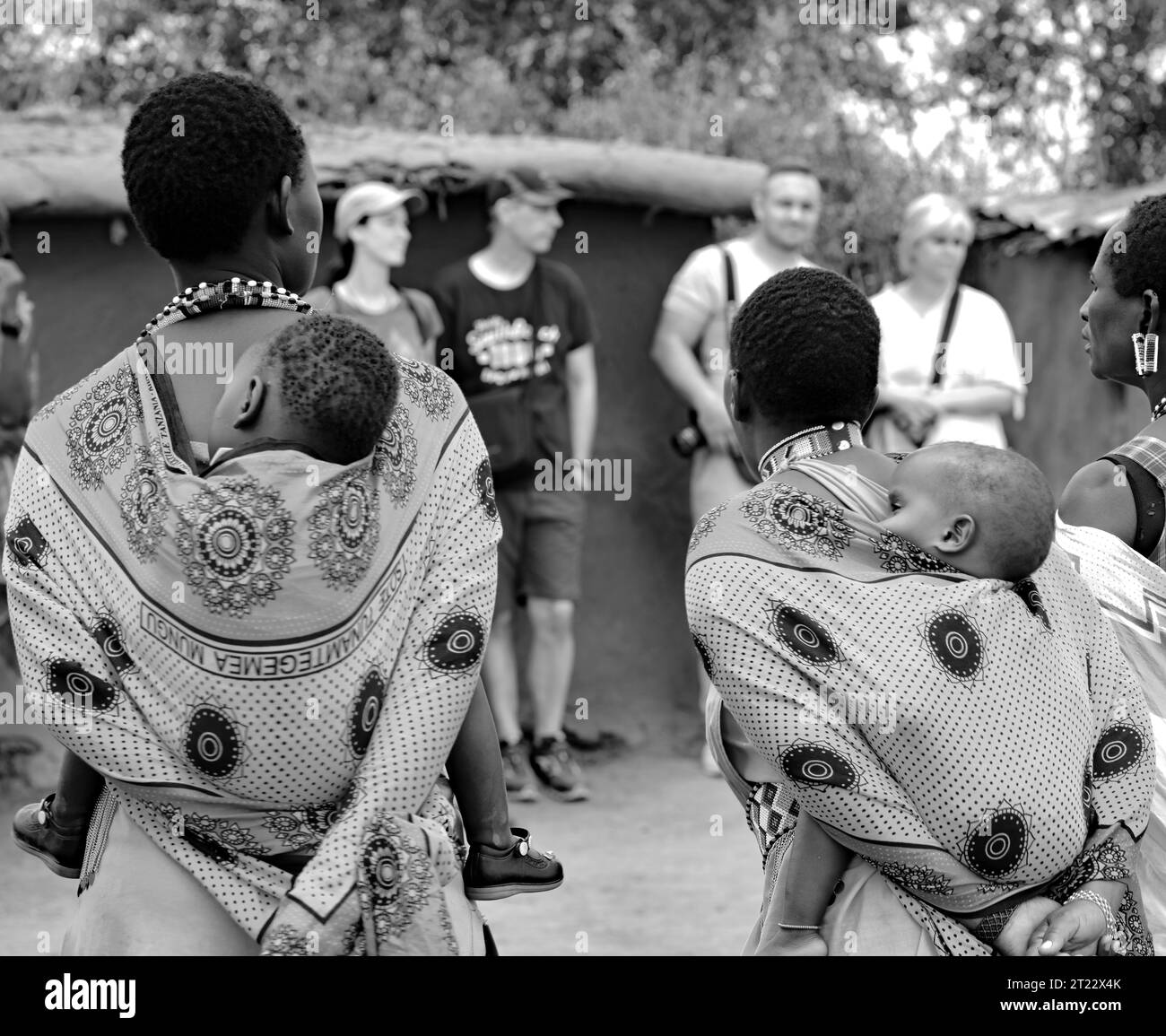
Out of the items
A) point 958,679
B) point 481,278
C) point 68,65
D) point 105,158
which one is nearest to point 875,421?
point 481,278

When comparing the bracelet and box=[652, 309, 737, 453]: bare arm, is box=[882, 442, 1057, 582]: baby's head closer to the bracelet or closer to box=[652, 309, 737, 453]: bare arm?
the bracelet

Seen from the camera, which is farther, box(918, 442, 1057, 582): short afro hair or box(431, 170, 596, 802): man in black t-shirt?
box(431, 170, 596, 802): man in black t-shirt

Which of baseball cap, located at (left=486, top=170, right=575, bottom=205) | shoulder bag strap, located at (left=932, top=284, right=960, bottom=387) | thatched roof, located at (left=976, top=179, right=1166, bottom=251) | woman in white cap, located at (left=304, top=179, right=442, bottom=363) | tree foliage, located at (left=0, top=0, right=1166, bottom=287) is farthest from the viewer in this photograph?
tree foliage, located at (left=0, top=0, right=1166, bottom=287)

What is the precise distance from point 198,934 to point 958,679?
1.06 meters

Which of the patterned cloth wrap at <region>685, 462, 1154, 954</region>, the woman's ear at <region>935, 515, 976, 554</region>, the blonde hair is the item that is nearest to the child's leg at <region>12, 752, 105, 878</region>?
the patterned cloth wrap at <region>685, 462, 1154, 954</region>

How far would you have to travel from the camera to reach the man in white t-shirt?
7074mm

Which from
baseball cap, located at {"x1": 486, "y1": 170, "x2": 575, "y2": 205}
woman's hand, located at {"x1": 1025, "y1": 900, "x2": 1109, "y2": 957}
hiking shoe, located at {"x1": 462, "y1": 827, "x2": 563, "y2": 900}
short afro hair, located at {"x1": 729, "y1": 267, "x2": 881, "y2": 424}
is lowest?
baseball cap, located at {"x1": 486, "y1": 170, "x2": 575, "y2": 205}

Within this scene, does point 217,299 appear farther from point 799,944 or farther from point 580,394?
point 580,394

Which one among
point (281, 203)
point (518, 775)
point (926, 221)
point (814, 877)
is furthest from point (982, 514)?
point (926, 221)

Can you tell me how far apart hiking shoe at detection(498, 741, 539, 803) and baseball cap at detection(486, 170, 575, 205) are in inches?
87.1

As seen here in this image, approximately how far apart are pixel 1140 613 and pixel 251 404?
1.51m

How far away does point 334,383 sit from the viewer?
2117 millimetres

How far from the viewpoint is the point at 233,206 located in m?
2.30

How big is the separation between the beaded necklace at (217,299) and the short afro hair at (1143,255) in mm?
1520
